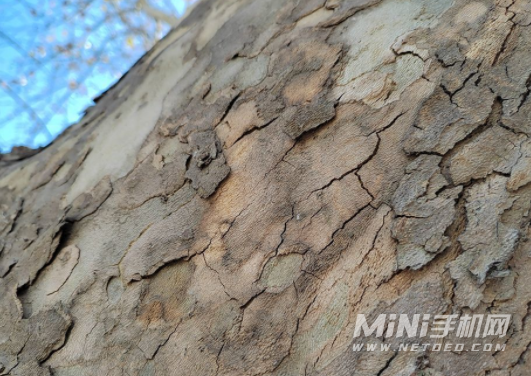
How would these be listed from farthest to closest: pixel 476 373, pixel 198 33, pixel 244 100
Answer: pixel 198 33
pixel 244 100
pixel 476 373

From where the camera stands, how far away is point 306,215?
29.1 inches

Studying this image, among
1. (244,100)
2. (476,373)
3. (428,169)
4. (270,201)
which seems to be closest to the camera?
(476,373)

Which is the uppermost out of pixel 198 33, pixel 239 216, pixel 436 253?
pixel 198 33

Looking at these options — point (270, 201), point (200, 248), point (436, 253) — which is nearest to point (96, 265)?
point (200, 248)

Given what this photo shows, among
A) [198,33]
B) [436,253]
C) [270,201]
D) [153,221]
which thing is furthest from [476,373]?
[198,33]

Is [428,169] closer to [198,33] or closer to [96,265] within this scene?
[96,265]

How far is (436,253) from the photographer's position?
0.62m

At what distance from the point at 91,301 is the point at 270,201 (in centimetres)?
39

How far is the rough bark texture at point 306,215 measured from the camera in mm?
624

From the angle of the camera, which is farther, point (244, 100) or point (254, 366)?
point (244, 100)

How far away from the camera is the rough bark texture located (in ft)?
2.05

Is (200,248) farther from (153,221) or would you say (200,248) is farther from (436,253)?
(436,253)

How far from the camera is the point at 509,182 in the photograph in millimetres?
618

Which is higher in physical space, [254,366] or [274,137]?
[274,137]
